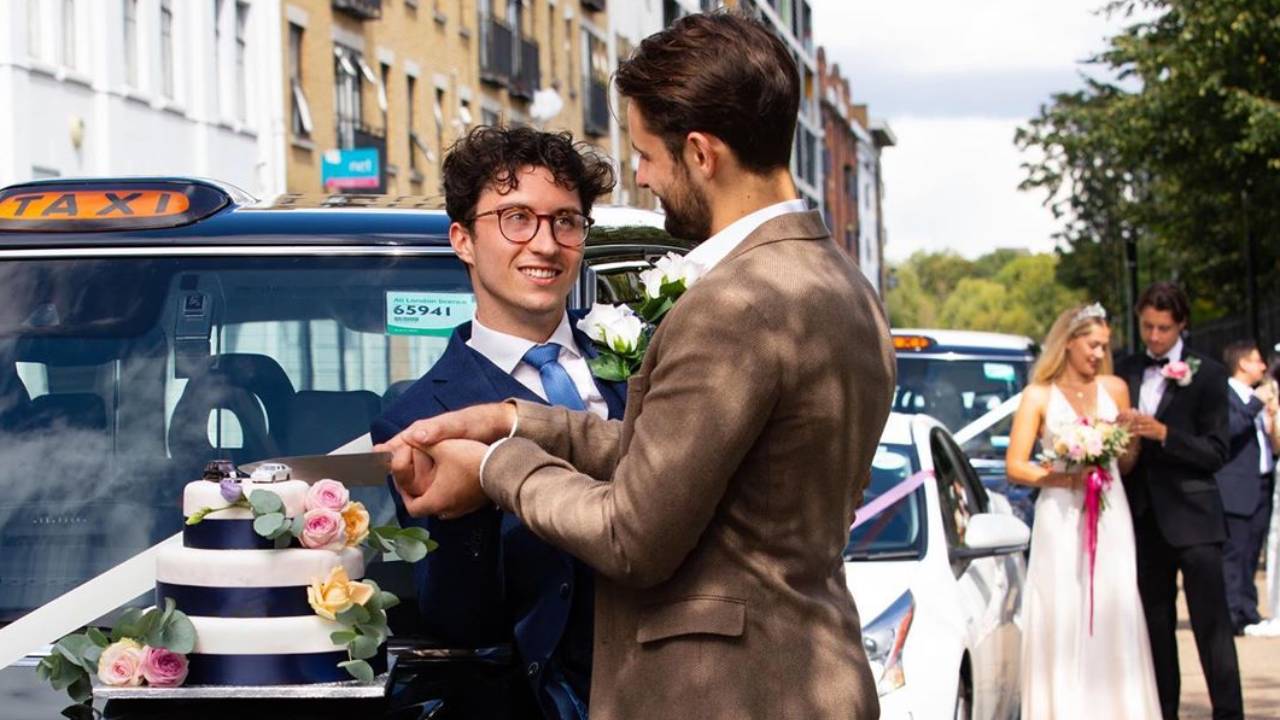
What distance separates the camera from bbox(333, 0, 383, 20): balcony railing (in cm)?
4019

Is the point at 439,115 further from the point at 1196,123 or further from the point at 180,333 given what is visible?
the point at 180,333

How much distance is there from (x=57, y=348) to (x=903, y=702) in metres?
3.82

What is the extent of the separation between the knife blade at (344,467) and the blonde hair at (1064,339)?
25.2ft

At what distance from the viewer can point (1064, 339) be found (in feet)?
36.8

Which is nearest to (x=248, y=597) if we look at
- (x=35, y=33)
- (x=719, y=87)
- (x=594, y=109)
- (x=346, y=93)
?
(x=719, y=87)

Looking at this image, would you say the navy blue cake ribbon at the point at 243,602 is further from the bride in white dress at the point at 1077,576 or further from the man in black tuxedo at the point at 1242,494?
the man in black tuxedo at the point at 1242,494

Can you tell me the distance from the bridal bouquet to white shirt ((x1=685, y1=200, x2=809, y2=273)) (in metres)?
7.24

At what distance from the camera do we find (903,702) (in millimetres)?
8000

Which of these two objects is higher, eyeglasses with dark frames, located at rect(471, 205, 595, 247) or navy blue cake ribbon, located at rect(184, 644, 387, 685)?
eyeglasses with dark frames, located at rect(471, 205, 595, 247)

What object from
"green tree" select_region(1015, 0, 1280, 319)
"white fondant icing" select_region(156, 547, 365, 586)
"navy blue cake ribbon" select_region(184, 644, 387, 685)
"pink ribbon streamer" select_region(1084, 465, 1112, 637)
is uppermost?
"green tree" select_region(1015, 0, 1280, 319)

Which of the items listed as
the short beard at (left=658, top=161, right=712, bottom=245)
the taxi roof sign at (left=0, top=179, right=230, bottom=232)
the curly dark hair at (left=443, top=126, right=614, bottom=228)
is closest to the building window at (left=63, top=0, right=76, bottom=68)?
the taxi roof sign at (left=0, top=179, right=230, bottom=232)

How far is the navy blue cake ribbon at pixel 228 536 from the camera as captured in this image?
3.65m

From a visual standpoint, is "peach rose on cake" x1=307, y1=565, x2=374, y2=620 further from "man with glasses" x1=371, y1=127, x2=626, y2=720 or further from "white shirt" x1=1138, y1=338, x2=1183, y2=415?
"white shirt" x1=1138, y1=338, x2=1183, y2=415

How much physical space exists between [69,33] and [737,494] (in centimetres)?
2861
